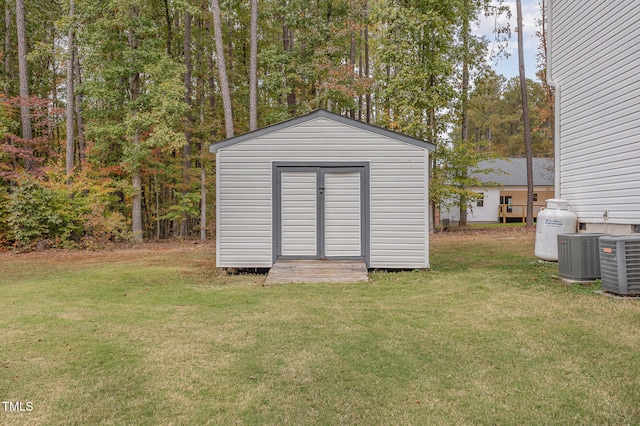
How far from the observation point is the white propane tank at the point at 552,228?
347 inches

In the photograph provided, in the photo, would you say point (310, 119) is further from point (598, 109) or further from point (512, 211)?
point (512, 211)

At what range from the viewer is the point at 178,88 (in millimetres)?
15328

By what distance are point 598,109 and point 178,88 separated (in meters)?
12.9

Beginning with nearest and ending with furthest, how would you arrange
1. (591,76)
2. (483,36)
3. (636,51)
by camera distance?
(636,51)
(591,76)
(483,36)

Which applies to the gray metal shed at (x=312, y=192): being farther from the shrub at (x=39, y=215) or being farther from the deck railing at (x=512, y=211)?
the deck railing at (x=512, y=211)

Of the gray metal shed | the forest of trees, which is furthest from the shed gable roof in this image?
the forest of trees

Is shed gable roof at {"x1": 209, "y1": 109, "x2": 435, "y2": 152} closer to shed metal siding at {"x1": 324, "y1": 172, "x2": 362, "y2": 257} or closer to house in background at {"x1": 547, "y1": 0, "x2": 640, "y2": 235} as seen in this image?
shed metal siding at {"x1": 324, "y1": 172, "x2": 362, "y2": 257}

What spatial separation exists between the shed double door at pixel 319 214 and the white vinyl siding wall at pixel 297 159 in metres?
0.27

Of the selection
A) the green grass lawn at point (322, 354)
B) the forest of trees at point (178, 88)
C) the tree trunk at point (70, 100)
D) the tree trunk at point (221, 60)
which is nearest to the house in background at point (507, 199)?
the forest of trees at point (178, 88)

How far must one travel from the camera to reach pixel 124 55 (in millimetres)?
15539

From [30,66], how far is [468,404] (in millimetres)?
25331

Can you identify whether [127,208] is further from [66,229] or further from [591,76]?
[591,76]

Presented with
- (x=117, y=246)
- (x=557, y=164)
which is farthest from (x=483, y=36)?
(x=117, y=246)

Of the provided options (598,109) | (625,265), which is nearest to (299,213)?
(625,265)
